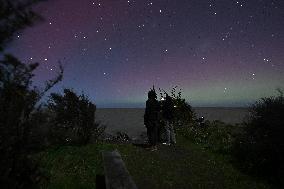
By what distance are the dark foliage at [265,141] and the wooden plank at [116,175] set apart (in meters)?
6.32

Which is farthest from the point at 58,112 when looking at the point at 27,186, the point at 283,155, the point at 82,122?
the point at 27,186

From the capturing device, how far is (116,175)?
7.23m

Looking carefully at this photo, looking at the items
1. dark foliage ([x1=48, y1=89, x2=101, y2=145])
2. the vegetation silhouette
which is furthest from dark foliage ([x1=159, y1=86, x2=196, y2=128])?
the vegetation silhouette

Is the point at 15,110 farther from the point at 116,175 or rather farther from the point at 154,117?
the point at 154,117

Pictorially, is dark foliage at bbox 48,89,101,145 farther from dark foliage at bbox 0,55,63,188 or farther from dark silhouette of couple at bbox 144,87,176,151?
dark foliage at bbox 0,55,63,188

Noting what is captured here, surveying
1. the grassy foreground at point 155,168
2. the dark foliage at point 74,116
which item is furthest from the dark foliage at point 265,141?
the dark foliage at point 74,116

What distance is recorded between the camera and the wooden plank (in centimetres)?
656

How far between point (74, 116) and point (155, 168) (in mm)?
9201

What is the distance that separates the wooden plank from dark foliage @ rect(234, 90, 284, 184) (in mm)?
6322

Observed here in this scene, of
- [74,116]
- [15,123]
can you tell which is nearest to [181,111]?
[74,116]

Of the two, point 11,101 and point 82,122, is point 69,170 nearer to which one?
point 82,122

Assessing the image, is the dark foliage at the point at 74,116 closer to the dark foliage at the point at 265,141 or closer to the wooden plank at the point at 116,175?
the dark foliage at the point at 265,141

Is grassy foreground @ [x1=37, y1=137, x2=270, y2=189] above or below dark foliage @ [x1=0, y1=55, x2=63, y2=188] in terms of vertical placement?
below

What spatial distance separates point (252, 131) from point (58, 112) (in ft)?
37.0
